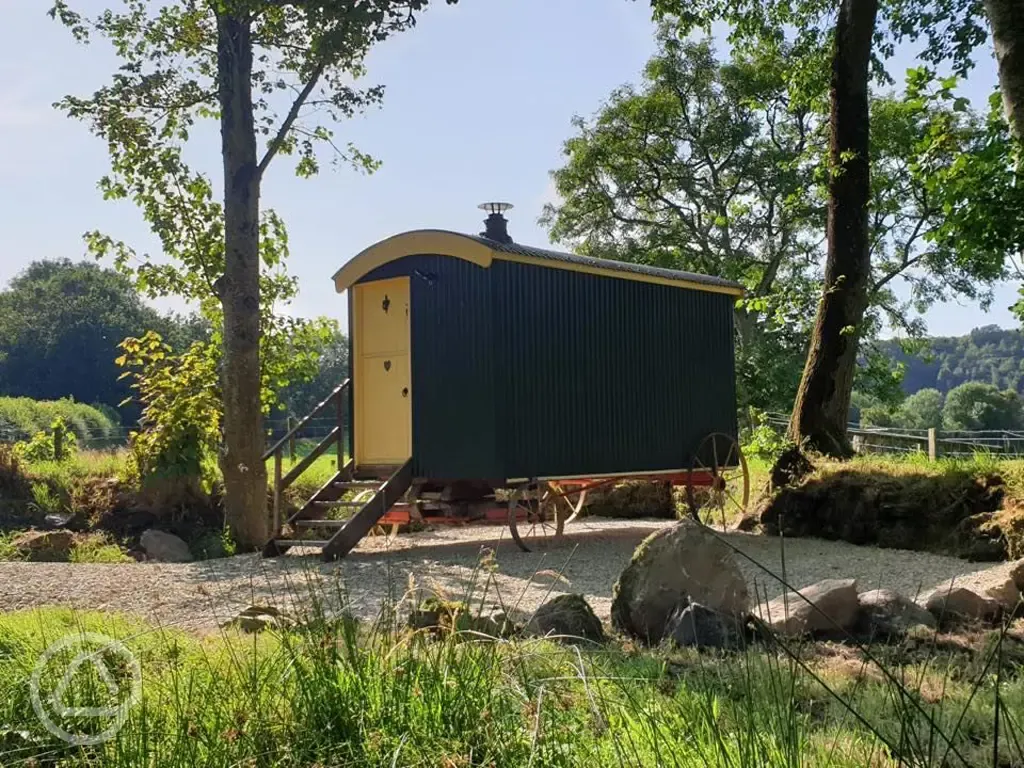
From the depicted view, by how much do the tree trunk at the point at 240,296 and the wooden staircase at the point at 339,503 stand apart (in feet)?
1.30

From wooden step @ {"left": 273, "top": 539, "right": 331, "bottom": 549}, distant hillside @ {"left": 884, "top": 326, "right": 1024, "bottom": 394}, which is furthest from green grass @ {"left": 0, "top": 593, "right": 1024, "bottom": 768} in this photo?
distant hillside @ {"left": 884, "top": 326, "right": 1024, "bottom": 394}

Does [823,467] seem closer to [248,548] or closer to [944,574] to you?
[944,574]

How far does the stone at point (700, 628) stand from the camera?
4.32m

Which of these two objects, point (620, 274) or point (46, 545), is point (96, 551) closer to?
point (46, 545)

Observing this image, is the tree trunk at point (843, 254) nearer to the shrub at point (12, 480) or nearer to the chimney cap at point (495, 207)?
the chimney cap at point (495, 207)

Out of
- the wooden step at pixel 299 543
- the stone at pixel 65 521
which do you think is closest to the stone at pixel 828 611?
the wooden step at pixel 299 543

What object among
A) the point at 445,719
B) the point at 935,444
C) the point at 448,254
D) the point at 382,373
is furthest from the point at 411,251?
the point at 935,444

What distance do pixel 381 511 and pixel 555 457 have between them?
5.28ft

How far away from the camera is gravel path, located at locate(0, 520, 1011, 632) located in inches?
225

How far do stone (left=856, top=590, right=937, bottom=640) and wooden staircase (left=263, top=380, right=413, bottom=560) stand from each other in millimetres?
4335

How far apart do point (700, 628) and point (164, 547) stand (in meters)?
7.06

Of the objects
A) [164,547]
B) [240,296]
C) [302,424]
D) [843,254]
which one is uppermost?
[843,254]

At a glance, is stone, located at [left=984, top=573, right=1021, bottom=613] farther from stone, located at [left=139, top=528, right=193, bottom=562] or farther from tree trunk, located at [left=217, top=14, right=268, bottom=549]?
stone, located at [left=139, top=528, right=193, bottom=562]

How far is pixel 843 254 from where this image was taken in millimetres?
10086
